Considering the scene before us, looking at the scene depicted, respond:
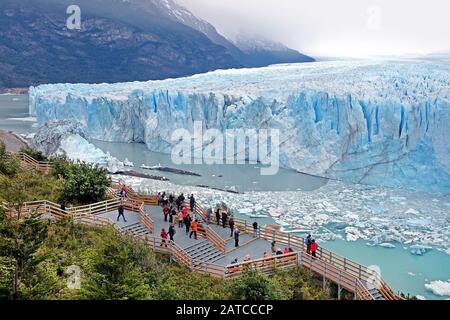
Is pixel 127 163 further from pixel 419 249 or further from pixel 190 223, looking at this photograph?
pixel 419 249

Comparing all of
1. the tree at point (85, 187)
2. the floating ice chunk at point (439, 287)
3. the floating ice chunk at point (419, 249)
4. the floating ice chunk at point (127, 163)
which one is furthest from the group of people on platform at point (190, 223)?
the floating ice chunk at point (127, 163)

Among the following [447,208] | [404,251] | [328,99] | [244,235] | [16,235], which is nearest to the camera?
[16,235]

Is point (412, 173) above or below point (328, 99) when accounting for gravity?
below

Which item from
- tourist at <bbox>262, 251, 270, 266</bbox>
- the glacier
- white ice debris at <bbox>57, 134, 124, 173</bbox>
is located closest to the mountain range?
the glacier

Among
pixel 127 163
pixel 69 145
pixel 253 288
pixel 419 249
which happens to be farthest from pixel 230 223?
pixel 69 145

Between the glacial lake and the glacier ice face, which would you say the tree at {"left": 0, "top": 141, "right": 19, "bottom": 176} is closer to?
the glacial lake
